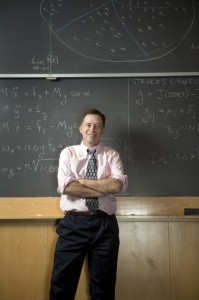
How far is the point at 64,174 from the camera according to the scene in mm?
2180

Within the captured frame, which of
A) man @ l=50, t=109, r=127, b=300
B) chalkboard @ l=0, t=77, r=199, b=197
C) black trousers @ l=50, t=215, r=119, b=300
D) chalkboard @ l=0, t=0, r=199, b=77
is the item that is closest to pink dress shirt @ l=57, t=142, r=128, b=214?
man @ l=50, t=109, r=127, b=300

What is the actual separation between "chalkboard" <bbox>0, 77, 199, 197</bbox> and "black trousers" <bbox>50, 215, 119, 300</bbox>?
2.20 ft

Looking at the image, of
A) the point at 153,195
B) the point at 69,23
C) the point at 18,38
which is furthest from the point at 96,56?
the point at 153,195

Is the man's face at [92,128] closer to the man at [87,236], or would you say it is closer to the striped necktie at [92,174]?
the striped necktie at [92,174]

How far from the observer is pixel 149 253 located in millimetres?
2588

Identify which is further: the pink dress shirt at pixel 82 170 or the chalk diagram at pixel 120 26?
the chalk diagram at pixel 120 26

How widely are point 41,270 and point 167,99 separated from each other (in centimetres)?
205

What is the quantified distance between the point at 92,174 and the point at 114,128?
683 millimetres

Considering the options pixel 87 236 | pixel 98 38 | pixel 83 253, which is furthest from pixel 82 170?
pixel 98 38

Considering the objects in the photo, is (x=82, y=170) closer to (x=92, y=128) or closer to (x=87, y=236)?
(x=92, y=128)

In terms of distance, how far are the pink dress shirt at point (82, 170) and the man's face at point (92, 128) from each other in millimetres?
75

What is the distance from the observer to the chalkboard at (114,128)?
2.70 metres

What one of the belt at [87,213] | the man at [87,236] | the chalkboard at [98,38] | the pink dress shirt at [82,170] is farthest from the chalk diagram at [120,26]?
the belt at [87,213]

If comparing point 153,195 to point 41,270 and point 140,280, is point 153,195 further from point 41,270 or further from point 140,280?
point 41,270
